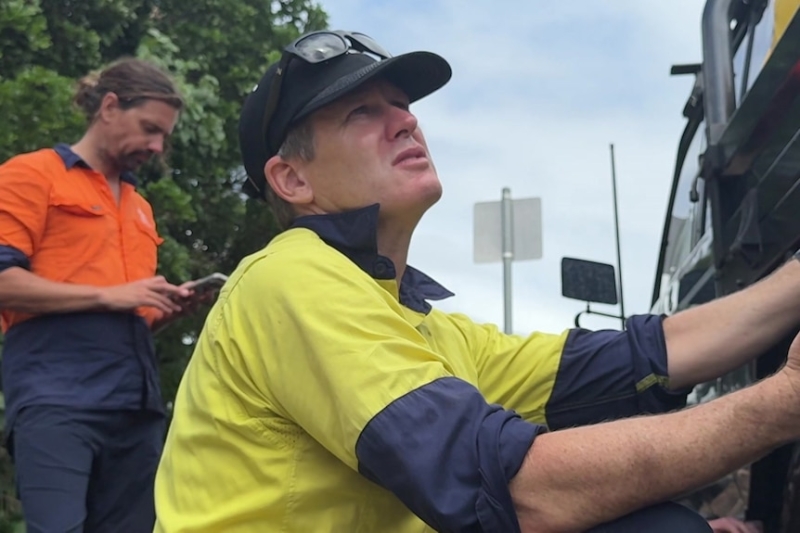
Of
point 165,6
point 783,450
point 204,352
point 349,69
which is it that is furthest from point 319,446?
point 165,6

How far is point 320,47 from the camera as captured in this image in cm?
223

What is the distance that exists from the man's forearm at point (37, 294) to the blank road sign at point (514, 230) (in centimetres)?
618

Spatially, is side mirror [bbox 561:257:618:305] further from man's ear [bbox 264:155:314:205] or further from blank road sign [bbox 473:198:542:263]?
blank road sign [bbox 473:198:542:263]

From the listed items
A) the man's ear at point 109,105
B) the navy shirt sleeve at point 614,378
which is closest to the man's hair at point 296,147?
the navy shirt sleeve at point 614,378

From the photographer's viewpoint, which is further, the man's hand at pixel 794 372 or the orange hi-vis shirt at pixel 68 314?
the orange hi-vis shirt at pixel 68 314

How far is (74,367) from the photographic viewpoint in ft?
10.2

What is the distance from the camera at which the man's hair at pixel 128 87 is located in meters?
3.37

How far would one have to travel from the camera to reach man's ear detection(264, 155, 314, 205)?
226 cm

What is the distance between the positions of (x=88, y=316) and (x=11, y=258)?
10.8 inches

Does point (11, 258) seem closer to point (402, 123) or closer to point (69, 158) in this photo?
point (69, 158)

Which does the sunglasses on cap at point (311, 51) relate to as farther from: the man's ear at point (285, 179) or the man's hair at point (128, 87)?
the man's hair at point (128, 87)

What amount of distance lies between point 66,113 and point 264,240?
354cm

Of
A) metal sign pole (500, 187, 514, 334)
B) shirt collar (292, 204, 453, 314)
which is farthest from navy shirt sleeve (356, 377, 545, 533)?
metal sign pole (500, 187, 514, 334)

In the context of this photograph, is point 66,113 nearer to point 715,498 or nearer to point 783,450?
point 715,498
